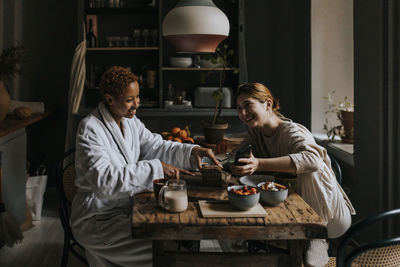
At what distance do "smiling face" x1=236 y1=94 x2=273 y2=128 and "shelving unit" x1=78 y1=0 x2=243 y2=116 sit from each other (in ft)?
7.94

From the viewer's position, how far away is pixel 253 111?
7.45 feet

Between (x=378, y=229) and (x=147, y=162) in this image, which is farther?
(x=378, y=229)

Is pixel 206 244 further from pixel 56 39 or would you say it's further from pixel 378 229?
pixel 56 39

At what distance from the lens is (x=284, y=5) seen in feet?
16.4

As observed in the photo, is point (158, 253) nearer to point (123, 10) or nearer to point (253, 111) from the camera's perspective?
point (253, 111)

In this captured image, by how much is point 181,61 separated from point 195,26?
2259mm

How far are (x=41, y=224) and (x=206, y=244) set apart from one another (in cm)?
154

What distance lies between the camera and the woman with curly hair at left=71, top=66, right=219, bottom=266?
6.43 ft

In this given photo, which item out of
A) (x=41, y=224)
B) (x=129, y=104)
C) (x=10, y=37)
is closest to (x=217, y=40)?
(x=129, y=104)

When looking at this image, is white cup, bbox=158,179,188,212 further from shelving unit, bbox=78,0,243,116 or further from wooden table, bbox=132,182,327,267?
shelving unit, bbox=78,0,243,116

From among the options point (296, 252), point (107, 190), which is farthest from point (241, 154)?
point (107, 190)

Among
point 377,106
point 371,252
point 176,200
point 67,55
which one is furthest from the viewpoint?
point 67,55

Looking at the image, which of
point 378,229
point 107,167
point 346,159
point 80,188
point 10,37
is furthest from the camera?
point 10,37

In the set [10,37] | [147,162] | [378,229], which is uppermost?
[10,37]
